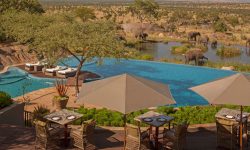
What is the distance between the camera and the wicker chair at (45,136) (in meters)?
9.43

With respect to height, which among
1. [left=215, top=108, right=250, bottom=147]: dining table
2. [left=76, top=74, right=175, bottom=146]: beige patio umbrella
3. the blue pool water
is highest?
[left=76, top=74, right=175, bottom=146]: beige patio umbrella

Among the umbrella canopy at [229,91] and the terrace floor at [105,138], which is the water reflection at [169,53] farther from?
the umbrella canopy at [229,91]

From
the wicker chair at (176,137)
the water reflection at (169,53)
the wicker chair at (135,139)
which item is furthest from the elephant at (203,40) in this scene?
the wicker chair at (135,139)

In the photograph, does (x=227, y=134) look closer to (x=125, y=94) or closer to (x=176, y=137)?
(x=176, y=137)

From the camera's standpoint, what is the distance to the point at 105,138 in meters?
11.0

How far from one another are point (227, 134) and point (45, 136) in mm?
4744

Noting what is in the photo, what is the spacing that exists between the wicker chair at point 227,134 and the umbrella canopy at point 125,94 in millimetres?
1675

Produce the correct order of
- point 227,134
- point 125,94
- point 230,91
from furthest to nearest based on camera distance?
point 227,134 → point 230,91 → point 125,94

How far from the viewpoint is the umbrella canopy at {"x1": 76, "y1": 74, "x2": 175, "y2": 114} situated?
8598 millimetres

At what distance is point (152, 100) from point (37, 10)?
36.3m

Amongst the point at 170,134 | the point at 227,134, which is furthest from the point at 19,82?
the point at 227,134

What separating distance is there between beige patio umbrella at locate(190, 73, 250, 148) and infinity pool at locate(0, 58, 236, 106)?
10168 millimetres

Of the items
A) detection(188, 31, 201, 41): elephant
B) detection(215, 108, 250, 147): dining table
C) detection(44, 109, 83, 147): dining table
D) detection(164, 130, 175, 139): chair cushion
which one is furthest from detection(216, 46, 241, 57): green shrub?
detection(44, 109, 83, 147): dining table

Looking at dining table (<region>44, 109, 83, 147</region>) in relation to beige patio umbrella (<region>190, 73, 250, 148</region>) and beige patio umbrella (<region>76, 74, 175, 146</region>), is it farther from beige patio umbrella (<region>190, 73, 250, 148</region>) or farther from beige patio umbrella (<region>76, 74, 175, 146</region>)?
beige patio umbrella (<region>190, 73, 250, 148</region>)
